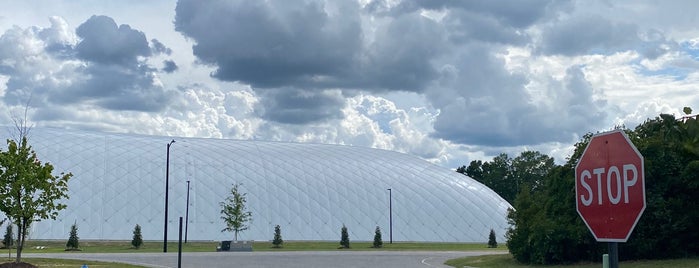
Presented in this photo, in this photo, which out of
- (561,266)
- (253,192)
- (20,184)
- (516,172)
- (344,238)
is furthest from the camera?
(516,172)

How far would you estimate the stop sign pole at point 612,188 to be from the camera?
402 centimetres

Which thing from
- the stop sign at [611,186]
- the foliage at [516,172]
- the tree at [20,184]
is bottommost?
the stop sign at [611,186]

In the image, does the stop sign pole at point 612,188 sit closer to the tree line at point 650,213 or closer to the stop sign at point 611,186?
the stop sign at point 611,186

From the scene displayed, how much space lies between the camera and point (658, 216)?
29766mm

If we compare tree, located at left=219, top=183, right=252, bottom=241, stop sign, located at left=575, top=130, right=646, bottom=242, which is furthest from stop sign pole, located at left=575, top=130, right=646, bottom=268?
tree, located at left=219, top=183, right=252, bottom=241

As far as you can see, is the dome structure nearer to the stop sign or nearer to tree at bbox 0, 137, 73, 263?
tree at bbox 0, 137, 73, 263

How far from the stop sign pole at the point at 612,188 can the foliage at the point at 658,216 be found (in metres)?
25.7

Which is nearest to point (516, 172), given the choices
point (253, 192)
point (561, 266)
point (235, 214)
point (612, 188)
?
point (253, 192)

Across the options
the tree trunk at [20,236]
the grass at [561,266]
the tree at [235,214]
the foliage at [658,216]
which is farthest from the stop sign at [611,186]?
the tree at [235,214]

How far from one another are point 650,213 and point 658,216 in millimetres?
558

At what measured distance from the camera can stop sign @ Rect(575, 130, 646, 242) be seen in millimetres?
4023

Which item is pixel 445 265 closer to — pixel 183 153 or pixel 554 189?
pixel 554 189

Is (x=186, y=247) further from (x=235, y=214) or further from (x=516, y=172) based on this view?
(x=516, y=172)

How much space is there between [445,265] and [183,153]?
44.4m
